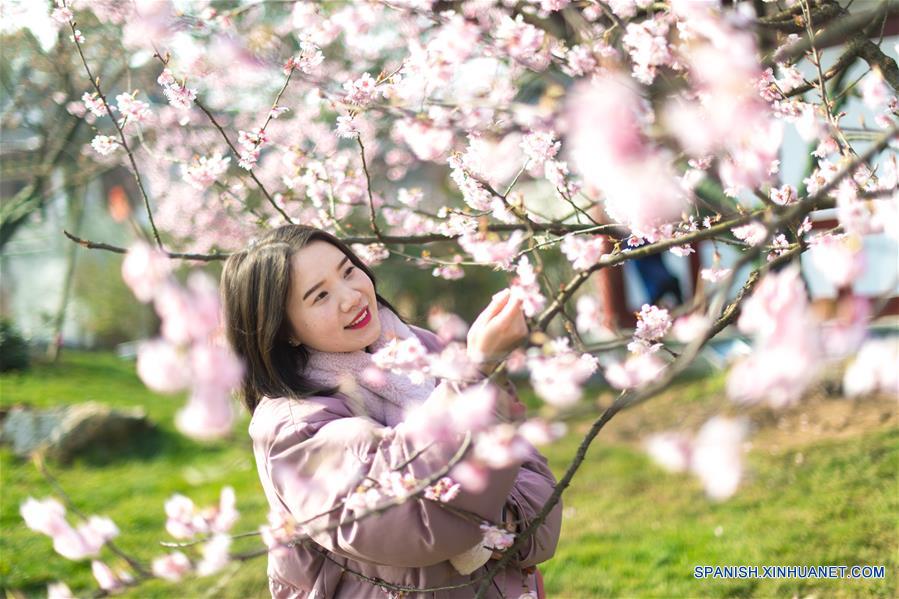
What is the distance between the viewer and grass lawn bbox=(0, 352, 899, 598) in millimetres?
3543

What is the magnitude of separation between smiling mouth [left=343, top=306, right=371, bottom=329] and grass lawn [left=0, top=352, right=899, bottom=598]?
35.7 inches

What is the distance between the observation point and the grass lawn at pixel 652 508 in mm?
3543

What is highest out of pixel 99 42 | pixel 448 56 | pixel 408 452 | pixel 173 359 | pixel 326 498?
pixel 99 42

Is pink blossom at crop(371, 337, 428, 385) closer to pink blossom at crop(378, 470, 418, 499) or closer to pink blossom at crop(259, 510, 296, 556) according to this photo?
pink blossom at crop(378, 470, 418, 499)

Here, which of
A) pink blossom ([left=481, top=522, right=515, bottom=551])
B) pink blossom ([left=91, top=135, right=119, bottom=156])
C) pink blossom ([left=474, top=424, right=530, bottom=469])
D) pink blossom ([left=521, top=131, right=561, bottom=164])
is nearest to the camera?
pink blossom ([left=474, top=424, right=530, bottom=469])

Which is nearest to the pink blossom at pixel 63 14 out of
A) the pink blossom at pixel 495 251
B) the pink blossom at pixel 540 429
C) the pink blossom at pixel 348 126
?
the pink blossom at pixel 348 126

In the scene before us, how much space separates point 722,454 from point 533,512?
648 millimetres

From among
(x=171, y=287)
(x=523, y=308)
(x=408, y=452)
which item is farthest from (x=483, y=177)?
(x=171, y=287)

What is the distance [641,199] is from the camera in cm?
106

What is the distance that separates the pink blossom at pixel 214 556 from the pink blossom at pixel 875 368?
102cm

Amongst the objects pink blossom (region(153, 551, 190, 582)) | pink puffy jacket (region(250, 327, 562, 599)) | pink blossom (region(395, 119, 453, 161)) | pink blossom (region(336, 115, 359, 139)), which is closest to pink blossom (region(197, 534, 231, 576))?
pink blossom (region(153, 551, 190, 582))

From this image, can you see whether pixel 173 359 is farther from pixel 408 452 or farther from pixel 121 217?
pixel 408 452

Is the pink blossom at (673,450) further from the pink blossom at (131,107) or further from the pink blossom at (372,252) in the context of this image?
the pink blossom at (131,107)

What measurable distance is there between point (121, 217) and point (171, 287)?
0.38 feet
